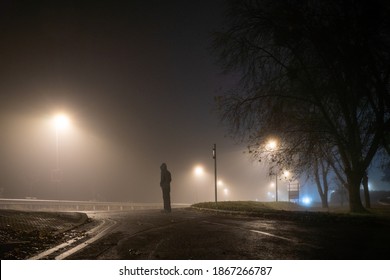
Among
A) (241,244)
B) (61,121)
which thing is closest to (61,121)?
(61,121)

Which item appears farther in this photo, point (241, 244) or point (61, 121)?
point (61, 121)

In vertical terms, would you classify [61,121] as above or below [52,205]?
above

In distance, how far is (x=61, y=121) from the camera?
28125 mm

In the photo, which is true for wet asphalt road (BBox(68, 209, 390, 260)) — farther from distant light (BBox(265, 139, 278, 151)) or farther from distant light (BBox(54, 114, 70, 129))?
distant light (BBox(54, 114, 70, 129))

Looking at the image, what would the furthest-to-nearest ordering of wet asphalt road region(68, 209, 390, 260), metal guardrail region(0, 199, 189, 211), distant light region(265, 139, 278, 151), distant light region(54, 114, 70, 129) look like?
metal guardrail region(0, 199, 189, 211), distant light region(54, 114, 70, 129), distant light region(265, 139, 278, 151), wet asphalt road region(68, 209, 390, 260)

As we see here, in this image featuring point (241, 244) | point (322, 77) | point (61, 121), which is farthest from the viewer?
point (61, 121)

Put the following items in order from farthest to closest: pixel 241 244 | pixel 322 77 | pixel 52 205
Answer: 1. pixel 52 205
2. pixel 322 77
3. pixel 241 244

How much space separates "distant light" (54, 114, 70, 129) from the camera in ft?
92.1

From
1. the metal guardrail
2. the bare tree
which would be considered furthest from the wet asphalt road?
the metal guardrail

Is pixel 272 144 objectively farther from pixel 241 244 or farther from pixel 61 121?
pixel 61 121

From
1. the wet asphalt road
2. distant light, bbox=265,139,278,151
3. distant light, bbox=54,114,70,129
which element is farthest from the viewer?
distant light, bbox=54,114,70,129

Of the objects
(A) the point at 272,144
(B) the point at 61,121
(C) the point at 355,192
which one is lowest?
(C) the point at 355,192
